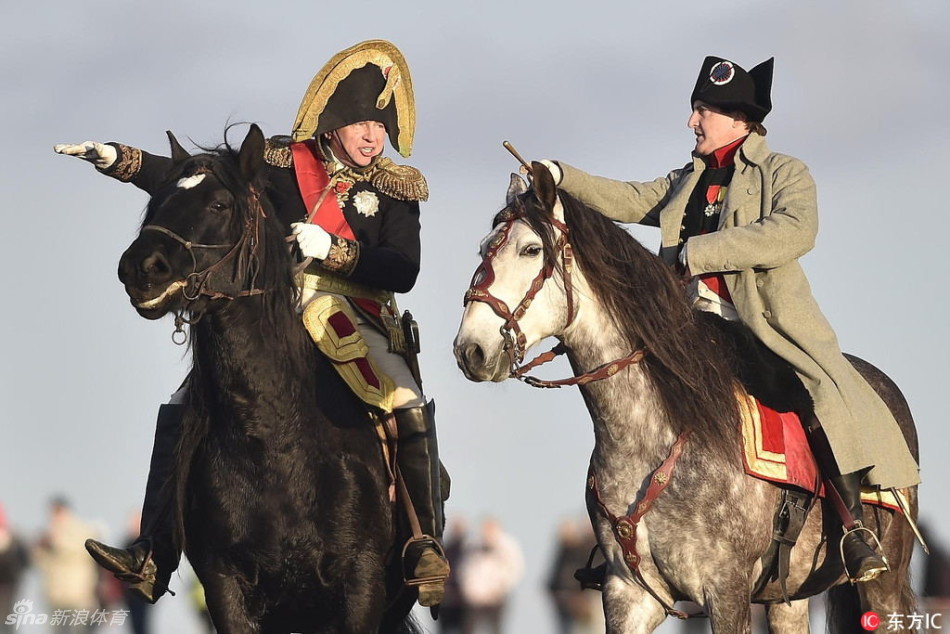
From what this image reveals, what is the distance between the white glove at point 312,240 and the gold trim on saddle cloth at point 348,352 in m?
0.49

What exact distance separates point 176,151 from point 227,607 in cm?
277

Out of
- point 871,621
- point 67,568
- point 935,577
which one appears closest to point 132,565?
point 871,621

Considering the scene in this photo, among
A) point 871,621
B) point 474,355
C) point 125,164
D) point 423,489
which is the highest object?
point 125,164

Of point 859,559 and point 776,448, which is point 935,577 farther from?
point 776,448

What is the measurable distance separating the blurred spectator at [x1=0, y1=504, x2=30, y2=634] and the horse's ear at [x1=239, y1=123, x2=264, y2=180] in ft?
26.2

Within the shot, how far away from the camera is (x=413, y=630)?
12.1 metres

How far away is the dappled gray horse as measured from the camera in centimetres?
992

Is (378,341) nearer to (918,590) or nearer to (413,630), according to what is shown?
(413,630)

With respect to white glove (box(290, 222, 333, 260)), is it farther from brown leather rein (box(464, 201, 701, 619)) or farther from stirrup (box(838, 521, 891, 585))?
stirrup (box(838, 521, 891, 585))

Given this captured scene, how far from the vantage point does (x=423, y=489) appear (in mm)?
11133

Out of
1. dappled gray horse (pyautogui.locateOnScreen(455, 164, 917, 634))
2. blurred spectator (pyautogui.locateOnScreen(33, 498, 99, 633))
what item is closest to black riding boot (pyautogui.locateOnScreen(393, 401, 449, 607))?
dappled gray horse (pyautogui.locateOnScreen(455, 164, 917, 634))

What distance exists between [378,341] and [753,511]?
8.97 ft

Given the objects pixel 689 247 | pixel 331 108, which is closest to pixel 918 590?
pixel 689 247

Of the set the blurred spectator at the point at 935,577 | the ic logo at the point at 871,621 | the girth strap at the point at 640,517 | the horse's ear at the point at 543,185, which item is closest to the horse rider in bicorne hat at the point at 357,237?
the girth strap at the point at 640,517
